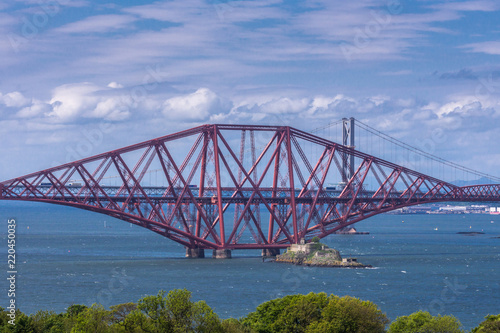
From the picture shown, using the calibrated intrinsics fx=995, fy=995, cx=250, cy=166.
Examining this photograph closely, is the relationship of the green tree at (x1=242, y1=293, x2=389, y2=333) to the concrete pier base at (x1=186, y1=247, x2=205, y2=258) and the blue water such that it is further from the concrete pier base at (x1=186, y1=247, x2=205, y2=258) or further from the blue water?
the concrete pier base at (x1=186, y1=247, x2=205, y2=258)

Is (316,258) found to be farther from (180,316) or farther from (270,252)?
(180,316)

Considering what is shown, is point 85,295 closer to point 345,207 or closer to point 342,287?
point 342,287

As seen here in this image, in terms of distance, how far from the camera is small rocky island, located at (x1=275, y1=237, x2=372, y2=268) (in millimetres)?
128375

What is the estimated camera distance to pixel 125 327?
57500 mm

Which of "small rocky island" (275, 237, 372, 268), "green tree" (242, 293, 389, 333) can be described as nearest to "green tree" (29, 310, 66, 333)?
"green tree" (242, 293, 389, 333)

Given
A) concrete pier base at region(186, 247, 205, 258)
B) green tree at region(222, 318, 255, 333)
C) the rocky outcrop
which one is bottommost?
green tree at region(222, 318, 255, 333)

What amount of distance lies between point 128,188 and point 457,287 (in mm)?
43427

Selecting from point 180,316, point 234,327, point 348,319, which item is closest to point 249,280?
point 348,319

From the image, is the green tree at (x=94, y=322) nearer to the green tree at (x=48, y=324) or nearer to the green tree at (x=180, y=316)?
the green tree at (x=180, y=316)

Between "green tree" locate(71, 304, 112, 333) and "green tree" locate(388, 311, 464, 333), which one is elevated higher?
"green tree" locate(71, 304, 112, 333)

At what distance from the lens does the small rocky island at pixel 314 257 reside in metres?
128

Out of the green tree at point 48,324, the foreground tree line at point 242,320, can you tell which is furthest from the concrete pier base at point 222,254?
the green tree at point 48,324

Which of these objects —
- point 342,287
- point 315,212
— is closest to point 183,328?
point 342,287

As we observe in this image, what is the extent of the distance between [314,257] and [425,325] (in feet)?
216
